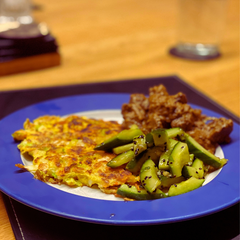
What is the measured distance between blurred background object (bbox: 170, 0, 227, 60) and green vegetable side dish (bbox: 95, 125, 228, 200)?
228 cm

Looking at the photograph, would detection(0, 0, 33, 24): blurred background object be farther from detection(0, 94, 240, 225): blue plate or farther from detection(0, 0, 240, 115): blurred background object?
detection(0, 94, 240, 225): blue plate

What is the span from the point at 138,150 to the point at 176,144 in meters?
0.20

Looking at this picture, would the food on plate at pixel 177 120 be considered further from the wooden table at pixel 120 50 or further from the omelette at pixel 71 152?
the wooden table at pixel 120 50

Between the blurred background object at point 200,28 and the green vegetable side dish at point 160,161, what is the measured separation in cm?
228

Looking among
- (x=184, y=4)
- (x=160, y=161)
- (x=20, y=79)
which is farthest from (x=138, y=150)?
(x=184, y=4)

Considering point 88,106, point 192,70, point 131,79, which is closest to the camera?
point 88,106

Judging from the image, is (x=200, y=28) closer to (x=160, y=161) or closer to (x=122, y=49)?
(x=122, y=49)

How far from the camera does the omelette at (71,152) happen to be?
1505mm

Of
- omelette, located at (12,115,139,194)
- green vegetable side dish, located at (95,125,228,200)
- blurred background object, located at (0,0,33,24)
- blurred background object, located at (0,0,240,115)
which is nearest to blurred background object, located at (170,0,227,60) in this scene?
blurred background object, located at (0,0,240,115)

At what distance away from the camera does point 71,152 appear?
168 cm

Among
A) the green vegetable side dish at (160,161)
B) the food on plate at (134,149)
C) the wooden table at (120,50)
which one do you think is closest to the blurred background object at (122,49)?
the wooden table at (120,50)

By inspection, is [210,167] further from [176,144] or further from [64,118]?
[64,118]

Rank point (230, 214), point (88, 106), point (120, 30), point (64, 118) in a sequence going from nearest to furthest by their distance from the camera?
point (230, 214) < point (64, 118) < point (88, 106) < point (120, 30)

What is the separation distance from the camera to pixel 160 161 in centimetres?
154
